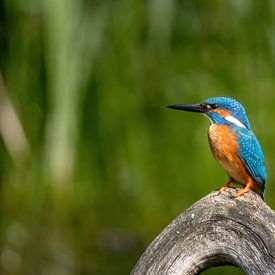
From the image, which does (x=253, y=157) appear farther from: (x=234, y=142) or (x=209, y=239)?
(x=209, y=239)

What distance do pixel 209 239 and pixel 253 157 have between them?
1130 millimetres

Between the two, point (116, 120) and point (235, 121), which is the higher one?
point (235, 121)

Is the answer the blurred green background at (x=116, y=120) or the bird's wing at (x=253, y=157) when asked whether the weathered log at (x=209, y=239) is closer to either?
the bird's wing at (x=253, y=157)

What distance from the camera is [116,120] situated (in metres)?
9.35

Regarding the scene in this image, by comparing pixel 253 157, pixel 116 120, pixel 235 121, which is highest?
pixel 235 121

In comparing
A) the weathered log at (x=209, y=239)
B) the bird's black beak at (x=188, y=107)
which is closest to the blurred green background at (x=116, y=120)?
the bird's black beak at (x=188, y=107)

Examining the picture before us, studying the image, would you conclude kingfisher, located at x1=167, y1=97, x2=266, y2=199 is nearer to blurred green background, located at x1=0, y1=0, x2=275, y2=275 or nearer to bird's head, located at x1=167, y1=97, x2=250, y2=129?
bird's head, located at x1=167, y1=97, x2=250, y2=129

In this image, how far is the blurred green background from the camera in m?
8.66

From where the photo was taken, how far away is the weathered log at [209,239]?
3795 millimetres

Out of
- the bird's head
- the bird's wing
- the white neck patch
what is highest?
the bird's head

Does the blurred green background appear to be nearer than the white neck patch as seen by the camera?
No

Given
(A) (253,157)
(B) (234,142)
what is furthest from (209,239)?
(B) (234,142)

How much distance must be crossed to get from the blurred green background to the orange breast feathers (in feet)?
10.3

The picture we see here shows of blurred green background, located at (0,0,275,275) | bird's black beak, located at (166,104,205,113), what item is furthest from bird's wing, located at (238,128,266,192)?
blurred green background, located at (0,0,275,275)
